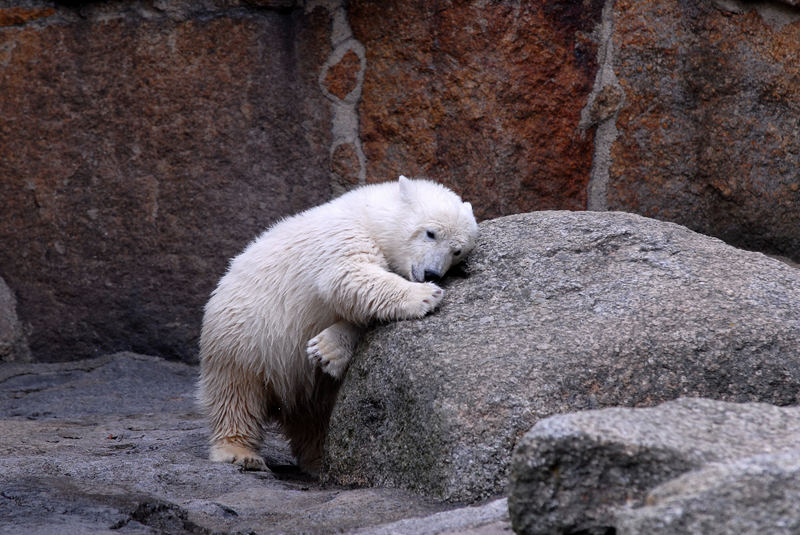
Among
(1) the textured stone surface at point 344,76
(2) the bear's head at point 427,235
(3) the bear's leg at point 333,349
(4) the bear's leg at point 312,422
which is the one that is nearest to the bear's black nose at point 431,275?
(2) the bear's head at point 427,235

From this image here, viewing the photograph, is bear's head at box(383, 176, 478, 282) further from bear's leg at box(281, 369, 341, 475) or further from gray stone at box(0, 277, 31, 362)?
gray stone at box(0, 277, 31, 362)

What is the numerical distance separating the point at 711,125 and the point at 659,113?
27cm

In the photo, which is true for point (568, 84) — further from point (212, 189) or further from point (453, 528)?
point (453, 528)

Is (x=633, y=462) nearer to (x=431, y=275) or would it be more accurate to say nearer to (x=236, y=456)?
(x=431, y=275)

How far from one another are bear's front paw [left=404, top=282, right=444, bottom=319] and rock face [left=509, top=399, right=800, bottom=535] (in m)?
1.36

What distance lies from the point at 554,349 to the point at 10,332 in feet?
10.6

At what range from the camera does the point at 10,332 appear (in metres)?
5.17

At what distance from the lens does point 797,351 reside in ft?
10.2

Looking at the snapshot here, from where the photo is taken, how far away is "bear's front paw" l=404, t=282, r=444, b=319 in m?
3.56

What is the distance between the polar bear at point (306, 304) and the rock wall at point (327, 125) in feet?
2.85

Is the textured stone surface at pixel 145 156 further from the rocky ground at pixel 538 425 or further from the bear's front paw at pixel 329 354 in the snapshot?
the bear's front paw at pixel 329 354

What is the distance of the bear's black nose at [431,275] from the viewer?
3.84 m

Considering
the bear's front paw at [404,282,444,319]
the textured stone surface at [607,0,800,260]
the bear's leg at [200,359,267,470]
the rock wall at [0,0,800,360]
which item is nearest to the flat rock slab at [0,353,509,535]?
the bear's leg at [200,359,267,470]

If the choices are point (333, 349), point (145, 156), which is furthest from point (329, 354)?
point (145, 156)
